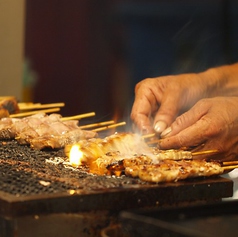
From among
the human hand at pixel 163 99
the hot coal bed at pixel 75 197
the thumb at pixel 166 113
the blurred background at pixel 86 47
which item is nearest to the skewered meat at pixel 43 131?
the human hand at pixel 163 99

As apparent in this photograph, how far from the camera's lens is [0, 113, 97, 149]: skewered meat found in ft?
15.5

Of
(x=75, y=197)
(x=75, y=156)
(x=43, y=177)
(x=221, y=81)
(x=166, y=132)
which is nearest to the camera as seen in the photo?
(x=75, y=197)

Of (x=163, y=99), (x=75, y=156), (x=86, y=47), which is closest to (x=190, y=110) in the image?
(x=163, y=99)

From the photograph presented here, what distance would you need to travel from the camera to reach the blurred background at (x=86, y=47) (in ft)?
28.2

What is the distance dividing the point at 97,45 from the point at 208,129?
511 centimetres

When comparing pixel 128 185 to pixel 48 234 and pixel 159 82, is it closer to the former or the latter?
pixel 48 234

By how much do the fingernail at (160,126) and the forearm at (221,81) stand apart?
1.03 m

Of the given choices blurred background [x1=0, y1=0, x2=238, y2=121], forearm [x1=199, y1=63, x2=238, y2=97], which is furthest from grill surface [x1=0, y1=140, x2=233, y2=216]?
blurred background [x1=0, y1=0, x2=238, y2=121]

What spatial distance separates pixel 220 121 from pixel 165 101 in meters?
0.65

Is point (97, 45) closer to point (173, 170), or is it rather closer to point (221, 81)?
point (221, 81)

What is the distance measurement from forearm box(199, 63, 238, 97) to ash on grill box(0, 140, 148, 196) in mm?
1894

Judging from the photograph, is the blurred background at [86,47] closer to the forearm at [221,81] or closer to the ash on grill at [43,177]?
the forearm at [221,81]

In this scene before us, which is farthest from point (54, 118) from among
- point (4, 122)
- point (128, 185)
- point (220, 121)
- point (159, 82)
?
point (128, 185)

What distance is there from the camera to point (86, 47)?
9.32m
